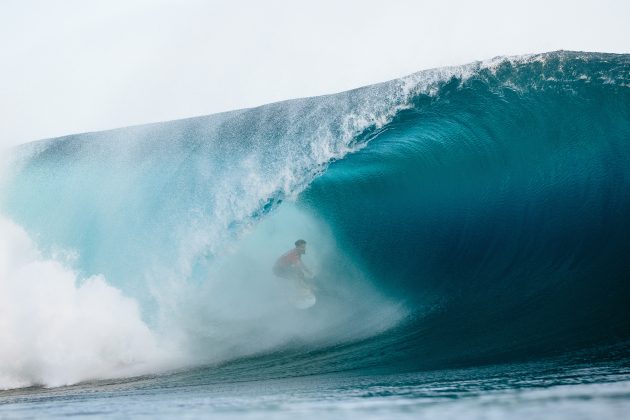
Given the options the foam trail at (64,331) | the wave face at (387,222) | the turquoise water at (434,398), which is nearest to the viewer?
the turquoise water at (434,398)

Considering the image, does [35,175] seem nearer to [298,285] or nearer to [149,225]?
[149,225]

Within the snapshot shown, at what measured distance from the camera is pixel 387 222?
7.08m

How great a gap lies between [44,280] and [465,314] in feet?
18.4

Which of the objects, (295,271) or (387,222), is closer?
(295,271)

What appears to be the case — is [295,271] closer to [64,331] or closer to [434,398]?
[64,331]

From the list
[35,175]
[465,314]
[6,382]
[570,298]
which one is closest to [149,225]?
[6,382]

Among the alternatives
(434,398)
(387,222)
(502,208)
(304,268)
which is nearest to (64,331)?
(304,268)

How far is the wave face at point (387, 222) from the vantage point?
5.03 metres

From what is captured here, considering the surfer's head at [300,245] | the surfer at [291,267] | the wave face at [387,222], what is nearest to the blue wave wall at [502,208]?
the wave face at [387,222]

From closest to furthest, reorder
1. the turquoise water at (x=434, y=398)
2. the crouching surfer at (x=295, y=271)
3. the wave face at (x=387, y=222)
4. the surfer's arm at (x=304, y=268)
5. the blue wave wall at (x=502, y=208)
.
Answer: the turquoise water at (x=434, y=398) → the blue wave wall at (x=502, y=208) → the wave face at (x=387, y=222) → the crouching surfer at (x=295, y=271) → the surfer's arm at (x=304, y=268)

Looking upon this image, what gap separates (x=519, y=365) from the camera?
3.59 meters

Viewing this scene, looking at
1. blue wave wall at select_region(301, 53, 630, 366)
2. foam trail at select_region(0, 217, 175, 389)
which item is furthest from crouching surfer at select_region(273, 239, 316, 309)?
foam trail at select_region(0, 217, 175, 389)

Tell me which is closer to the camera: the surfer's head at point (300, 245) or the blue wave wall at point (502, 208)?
the blue wave wall at point (502, 208)

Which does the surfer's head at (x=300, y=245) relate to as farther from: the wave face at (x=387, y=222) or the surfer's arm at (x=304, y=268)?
the wave face at (x=387, y=222)
